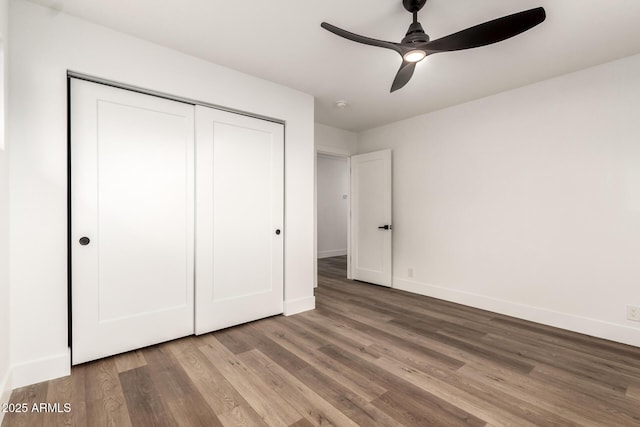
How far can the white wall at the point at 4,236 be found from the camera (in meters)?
1.74

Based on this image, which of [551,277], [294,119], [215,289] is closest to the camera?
[215,289]

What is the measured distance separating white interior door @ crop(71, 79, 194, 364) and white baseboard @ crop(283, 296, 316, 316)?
39.8 inches

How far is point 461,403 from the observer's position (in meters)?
1.80

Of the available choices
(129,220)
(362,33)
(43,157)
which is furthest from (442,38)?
(43,157)

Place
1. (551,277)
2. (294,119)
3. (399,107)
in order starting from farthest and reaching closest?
(399,107) < (294,119) < (551,277)

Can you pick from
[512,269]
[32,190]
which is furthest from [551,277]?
[32,190]

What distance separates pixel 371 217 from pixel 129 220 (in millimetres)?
3371

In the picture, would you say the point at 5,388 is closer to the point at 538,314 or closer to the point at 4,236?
the point at 4,236

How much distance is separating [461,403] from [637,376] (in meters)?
1.44

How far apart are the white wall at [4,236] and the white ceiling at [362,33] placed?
39cm

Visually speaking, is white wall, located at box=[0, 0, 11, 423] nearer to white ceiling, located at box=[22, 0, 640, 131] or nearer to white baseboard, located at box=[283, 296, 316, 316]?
white ceiling, located at box=[22, 0, 640, 131]

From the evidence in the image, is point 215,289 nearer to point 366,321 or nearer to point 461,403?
point 366,321

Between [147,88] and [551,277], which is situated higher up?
[147,88]

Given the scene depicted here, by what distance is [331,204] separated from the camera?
7766 millimetres
